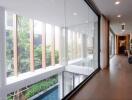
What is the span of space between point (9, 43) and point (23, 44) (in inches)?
40.6

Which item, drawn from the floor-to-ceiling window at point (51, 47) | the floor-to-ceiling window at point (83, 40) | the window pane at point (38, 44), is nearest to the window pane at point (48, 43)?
the floor-to-ceiling window at point (51, 47)

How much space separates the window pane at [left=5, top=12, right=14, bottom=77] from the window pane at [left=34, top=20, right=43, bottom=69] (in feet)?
6.12

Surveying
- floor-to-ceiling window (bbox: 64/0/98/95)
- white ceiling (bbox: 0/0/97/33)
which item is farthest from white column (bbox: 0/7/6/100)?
floor-to-ceiling window (bbox: 64/0/98/95)

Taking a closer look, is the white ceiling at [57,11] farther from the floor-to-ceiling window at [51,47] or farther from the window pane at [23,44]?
the window pane at [23,44]

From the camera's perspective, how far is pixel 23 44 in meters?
8.08

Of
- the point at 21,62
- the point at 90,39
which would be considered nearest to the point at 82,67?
the point at 90,39

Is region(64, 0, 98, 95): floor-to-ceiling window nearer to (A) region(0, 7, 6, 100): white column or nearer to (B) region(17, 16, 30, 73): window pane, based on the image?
(B) region(17, 16, 30, 73): window pane

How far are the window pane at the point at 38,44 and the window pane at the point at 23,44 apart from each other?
581mm

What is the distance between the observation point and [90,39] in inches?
346

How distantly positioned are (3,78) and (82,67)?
5.05 m

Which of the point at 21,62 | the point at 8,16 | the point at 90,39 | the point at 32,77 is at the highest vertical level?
the point at 8,16

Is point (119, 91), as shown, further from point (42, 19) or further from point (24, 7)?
point (42, 19)

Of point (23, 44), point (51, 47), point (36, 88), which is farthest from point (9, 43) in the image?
point (51, 47)

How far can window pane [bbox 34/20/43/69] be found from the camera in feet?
29.3
